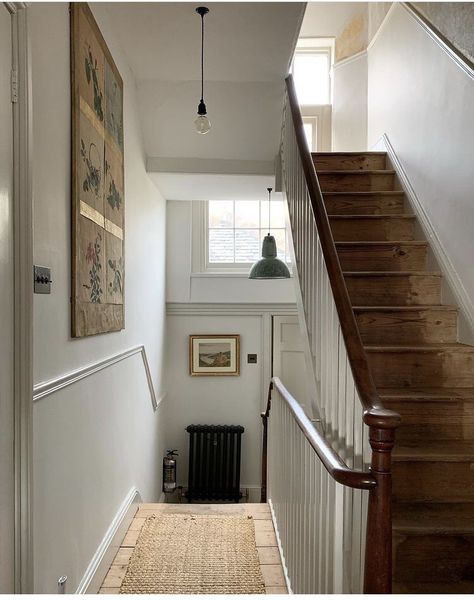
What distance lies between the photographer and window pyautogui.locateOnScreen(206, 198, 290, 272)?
5.97m

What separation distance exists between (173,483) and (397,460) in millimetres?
3917

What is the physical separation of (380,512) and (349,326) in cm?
66

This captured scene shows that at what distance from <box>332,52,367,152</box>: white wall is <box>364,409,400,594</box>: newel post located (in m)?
4.46

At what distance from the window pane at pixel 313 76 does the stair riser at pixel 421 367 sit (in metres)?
4.39

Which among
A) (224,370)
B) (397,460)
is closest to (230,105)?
(397,460)

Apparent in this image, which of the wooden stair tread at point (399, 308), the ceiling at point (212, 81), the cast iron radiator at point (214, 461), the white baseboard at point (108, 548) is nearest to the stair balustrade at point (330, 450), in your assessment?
the wooden stair tread at point (399, 308)

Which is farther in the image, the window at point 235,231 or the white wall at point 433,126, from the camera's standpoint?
the window at point 235,231

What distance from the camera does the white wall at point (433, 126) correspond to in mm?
2854

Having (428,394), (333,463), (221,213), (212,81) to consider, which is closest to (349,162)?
(212,81)

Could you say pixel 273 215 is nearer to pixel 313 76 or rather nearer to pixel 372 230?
pixel 313 76

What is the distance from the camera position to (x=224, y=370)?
19.5 ft

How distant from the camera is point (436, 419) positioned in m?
2.42

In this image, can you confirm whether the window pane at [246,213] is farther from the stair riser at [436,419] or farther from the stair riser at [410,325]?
the stair riser at [436,419]

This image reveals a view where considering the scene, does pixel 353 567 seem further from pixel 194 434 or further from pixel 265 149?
pixel 194 434
